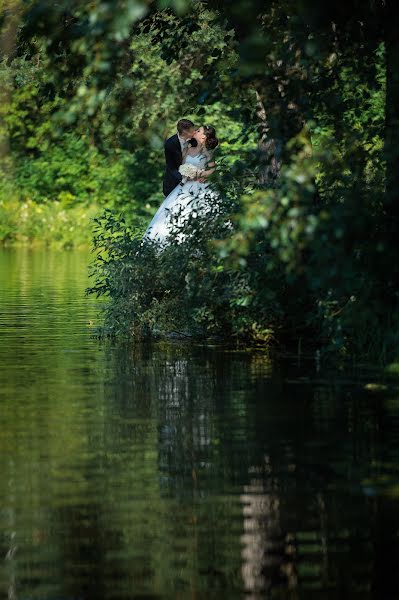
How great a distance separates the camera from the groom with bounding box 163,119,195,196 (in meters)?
20.4

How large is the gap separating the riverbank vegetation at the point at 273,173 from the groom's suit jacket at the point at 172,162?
77.2 inches

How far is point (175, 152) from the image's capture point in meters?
20.9

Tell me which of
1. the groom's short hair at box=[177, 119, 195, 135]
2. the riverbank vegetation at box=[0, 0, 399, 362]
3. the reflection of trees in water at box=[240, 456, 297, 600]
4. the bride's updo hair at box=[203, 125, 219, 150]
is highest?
the groom's short hair at box=[177, 119, 195, 135]

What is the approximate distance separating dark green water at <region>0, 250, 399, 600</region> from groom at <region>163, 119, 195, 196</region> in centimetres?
619

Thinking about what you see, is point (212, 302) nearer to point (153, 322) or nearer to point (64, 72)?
point (153, 322)

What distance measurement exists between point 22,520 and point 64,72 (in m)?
6.23

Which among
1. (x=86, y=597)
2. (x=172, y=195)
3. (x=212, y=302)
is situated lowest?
(x=86, y=597)

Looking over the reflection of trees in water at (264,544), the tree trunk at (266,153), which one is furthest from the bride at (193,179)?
the reflection of trees in water at (264,544)

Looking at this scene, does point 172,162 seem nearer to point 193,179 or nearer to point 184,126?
point 193,179

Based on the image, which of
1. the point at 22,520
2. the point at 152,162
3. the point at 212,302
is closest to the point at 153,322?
the point at 212,302

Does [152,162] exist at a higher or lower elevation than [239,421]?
higher

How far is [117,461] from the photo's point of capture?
9047 mm

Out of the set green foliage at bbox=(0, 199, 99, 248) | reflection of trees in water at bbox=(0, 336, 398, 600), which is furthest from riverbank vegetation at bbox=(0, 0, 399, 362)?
green foliage at bbox=(0, 199, 99, 248)

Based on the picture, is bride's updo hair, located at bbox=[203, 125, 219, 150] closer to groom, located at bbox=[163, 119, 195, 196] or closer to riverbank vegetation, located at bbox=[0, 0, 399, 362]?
groom, located at bbox=[163, 119, 195, 196]
